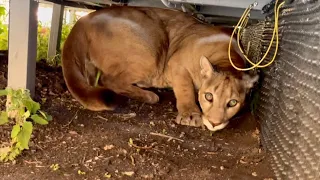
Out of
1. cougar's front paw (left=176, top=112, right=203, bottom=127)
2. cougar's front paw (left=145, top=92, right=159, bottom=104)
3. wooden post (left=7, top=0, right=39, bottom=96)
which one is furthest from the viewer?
cougar's front paw (left=145, top=92, right=159, bottom=104)

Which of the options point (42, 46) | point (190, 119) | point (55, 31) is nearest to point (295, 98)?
point (190, 119)

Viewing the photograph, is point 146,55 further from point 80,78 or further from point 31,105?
point 31,105

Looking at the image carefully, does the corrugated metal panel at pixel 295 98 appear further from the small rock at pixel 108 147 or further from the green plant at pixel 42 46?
the green plant at pixel 42 46

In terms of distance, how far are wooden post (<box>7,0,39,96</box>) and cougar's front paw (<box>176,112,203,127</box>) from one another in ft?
2.71

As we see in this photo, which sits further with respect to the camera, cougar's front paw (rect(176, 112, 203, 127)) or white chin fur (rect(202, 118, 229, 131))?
cougar's front paw (rect(176, 112, 203, 127))

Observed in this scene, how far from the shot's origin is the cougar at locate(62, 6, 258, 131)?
2344mm

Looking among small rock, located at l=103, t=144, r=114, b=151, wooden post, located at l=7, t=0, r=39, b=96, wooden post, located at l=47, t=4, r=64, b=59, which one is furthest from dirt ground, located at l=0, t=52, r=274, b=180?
wooden post, located at l=47, t=4, r=64, b=59

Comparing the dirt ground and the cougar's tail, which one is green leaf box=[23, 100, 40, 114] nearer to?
the dirt ground

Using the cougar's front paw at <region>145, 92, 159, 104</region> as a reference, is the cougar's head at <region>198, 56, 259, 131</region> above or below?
above

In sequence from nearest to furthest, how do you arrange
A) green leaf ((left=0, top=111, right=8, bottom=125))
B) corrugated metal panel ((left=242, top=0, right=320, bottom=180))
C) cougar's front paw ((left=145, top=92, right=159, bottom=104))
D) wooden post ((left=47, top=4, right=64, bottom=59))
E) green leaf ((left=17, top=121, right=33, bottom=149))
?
corrugated metal panel ((left=242, top=0, right=320, bottom=180))
green leaf ((left=17, top=121, right=33, bottom=149))
green leaf ((left=0, top=111, right=8, bottom=125))
cougar's front paw ((left=145, top=92, right=159, bottom=104))
wooden post ((left=47, top=4, right=64, bottom=59))

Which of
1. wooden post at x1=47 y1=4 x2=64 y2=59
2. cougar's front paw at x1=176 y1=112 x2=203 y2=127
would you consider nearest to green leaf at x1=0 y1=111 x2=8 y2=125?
cougar's front paw at x1=176 y1=112 x2=203 y2=127

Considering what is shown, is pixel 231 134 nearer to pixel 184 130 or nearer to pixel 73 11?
pixel 184 130

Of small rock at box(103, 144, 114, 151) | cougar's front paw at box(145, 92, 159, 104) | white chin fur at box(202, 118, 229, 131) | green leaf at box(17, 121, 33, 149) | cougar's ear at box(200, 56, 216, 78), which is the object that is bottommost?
cougar's front paw at box(145, 92, 159, 104)

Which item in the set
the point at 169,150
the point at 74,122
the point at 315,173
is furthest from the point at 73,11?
the point at 315,173
